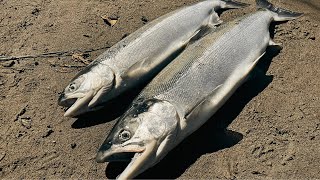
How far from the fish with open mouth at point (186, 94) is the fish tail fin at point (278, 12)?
38 cm

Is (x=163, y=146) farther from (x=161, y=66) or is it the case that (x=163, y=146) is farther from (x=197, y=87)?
(x=161, y=66)

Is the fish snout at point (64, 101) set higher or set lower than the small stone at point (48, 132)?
higher

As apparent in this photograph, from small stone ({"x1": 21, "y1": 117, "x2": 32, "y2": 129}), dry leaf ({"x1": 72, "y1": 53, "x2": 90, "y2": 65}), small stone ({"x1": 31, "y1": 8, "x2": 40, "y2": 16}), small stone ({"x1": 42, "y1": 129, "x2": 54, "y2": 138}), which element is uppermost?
small stone ({"x1": 31, "y1": 8, "x2": 40, "y2": 16})

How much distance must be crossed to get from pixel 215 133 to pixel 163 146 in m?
0.85

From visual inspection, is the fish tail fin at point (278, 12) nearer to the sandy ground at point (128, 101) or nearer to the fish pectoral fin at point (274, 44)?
the sandy ground at point (128, 101)

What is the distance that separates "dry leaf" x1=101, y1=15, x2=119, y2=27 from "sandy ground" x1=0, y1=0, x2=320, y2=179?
0.09 meters

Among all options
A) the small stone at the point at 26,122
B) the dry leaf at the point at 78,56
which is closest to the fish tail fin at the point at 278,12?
the dry leaf at the point at 78,56

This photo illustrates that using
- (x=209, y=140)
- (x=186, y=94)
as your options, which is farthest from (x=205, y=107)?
(x=209, y=140)

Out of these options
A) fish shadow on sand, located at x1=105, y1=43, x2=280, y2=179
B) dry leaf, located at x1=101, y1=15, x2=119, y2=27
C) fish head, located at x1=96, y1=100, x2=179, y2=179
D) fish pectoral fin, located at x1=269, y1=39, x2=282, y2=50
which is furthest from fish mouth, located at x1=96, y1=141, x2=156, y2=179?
dry leaf, located at x1=101, y1=15, x2=119, y2=27

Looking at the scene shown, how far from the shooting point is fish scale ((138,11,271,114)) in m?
4.17

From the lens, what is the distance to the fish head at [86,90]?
15.1 ft

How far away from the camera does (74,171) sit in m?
4.23

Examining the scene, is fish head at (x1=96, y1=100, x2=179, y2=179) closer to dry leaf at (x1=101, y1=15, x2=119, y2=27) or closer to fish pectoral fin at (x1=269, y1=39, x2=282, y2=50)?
fish pectoral fin at (x1=269, y1=39, x2=282, y2=50)

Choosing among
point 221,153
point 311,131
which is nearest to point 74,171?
point 221,153
